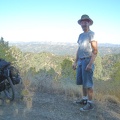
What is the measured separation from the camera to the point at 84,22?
5.71 m

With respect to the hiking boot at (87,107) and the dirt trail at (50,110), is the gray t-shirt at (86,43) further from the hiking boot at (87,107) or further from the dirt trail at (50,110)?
the dirt trail at (50,110)

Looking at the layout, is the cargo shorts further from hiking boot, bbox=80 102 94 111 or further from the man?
hiking boot, bbox=80 102 94 111

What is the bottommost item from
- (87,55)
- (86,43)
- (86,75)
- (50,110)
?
(50,110)

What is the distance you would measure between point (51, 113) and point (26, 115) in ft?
1.86

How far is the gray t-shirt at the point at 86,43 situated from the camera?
18.3 ft

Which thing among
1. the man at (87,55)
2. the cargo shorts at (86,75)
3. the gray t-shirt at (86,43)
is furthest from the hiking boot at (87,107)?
the gray t-shirt at (86,43)

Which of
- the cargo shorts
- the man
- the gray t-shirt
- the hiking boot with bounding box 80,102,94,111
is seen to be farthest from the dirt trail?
the gray t-shirt

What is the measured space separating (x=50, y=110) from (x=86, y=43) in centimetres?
157

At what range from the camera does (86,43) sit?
5.65m

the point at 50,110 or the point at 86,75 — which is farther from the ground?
the point at 86,75

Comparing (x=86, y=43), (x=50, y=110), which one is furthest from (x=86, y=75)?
(x=50, y=110)

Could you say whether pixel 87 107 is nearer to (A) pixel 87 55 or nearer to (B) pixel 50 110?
(B) pixel 50 110

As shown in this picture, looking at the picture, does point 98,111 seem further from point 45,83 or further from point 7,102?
point 45,83

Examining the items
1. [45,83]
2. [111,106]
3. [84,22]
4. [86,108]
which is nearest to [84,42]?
[84,22]
